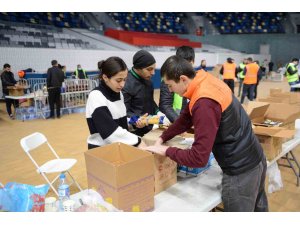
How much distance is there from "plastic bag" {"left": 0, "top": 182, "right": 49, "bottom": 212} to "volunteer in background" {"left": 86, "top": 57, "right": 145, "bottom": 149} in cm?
48

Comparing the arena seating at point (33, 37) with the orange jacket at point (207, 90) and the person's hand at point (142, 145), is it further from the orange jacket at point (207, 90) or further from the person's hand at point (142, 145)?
the orange jacket at point (207, 90)

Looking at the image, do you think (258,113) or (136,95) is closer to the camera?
(136,95)

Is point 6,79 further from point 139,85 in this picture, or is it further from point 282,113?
point 282,113

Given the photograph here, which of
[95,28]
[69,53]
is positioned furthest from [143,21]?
[69,53]

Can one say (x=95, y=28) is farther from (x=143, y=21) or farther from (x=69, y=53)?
(x=69, y=53)

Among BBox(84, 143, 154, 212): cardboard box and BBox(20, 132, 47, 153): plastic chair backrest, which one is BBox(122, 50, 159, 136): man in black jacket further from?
BBox(20, 132, 47, 153): plastic chair backrest

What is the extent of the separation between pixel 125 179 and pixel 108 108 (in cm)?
54

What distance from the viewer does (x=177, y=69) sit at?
1.33 meters

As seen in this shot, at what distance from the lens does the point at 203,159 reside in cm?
126

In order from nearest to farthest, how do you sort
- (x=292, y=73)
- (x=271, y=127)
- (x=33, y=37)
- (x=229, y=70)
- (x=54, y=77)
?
1. (x=271, y=127)
2. (x=54, y=77)
3. (x=292, y=73)
4. (x=229, y=70)
5. (x=33, y=37)

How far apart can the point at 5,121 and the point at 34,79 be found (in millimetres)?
2147

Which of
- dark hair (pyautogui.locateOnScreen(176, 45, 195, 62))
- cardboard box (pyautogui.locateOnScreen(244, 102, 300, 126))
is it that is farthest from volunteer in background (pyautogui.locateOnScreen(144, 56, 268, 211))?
cardboard box (pyautogui.locateOnScreen(244, 102, 300, 126))

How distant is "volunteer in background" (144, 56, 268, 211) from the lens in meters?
1.23

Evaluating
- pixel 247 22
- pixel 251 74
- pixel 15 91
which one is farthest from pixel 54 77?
pixel 247 22
